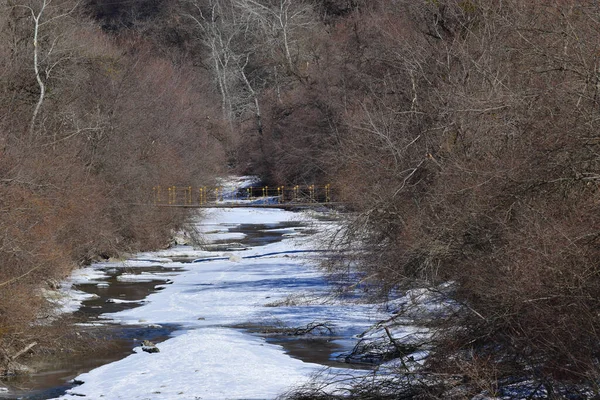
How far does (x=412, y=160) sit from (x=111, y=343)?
8.10m

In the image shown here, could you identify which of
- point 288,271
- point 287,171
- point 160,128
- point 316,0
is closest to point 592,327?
point 288,271

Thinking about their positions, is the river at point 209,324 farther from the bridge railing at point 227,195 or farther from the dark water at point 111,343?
the bridge railing at point 227,195

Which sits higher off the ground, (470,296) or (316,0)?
(316,0)

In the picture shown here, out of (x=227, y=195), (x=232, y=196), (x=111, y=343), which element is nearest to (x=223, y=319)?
(x=111, y=343)

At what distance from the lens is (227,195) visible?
62156 mm

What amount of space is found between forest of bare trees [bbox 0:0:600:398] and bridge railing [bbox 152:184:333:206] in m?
0.87

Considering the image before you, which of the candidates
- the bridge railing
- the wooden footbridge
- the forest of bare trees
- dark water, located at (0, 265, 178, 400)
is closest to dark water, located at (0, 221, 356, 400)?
dark water, located at (0, 265, 178, 400)

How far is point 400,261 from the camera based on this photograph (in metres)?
20.4

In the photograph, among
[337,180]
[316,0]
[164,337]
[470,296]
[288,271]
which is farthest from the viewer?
[316,0]

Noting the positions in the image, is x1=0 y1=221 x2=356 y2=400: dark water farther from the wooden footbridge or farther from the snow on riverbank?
the wooden footbridge

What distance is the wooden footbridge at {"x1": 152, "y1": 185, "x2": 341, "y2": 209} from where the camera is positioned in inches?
1435

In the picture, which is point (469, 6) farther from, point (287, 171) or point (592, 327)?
point (287, 171)

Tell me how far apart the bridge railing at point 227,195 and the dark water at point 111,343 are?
635 centimetres

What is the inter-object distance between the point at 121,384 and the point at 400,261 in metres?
6.84
